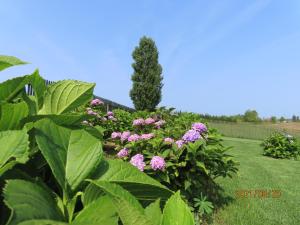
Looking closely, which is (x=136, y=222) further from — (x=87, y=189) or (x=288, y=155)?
(x=288, y=155)

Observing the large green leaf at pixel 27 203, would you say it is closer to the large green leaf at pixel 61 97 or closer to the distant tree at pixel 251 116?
the large green leaf at pixel 61 97

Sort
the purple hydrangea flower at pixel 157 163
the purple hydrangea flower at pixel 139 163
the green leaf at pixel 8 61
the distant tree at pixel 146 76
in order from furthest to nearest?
the distant tree at pixel 146 76 < the purple hydrangea flower at pixel 157 163 < the purple hydrangea flower at pixel 139 163 < the green leaf at pixel 8 61

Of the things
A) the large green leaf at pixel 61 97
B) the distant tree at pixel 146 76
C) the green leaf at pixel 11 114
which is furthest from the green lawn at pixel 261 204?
the distant tree at pixel 146 76

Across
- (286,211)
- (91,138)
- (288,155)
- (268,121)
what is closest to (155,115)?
(286,211)

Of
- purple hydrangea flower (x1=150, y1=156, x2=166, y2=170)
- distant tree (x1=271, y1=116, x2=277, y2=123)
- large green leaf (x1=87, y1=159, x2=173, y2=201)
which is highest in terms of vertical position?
distant tree (x1=271, y1=116, x2=277, y2=123)

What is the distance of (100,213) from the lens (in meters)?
0.53

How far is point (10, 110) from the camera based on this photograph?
2.17ft

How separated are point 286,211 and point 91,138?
5583 millimetres

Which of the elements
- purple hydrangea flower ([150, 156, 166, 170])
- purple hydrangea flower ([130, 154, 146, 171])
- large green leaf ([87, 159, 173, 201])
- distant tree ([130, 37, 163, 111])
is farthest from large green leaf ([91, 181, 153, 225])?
distant tree ([130, 37, 163, 111])

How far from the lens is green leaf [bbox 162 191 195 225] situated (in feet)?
1.69

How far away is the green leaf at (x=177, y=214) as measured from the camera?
0.52 meters

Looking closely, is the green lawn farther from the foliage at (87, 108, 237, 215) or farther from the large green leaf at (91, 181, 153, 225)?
the large green leaf at (91, 181, 153, 225)

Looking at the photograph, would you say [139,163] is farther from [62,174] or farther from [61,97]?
[62,174]

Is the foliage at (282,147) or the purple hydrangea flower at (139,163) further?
the foliage at (282,147)
